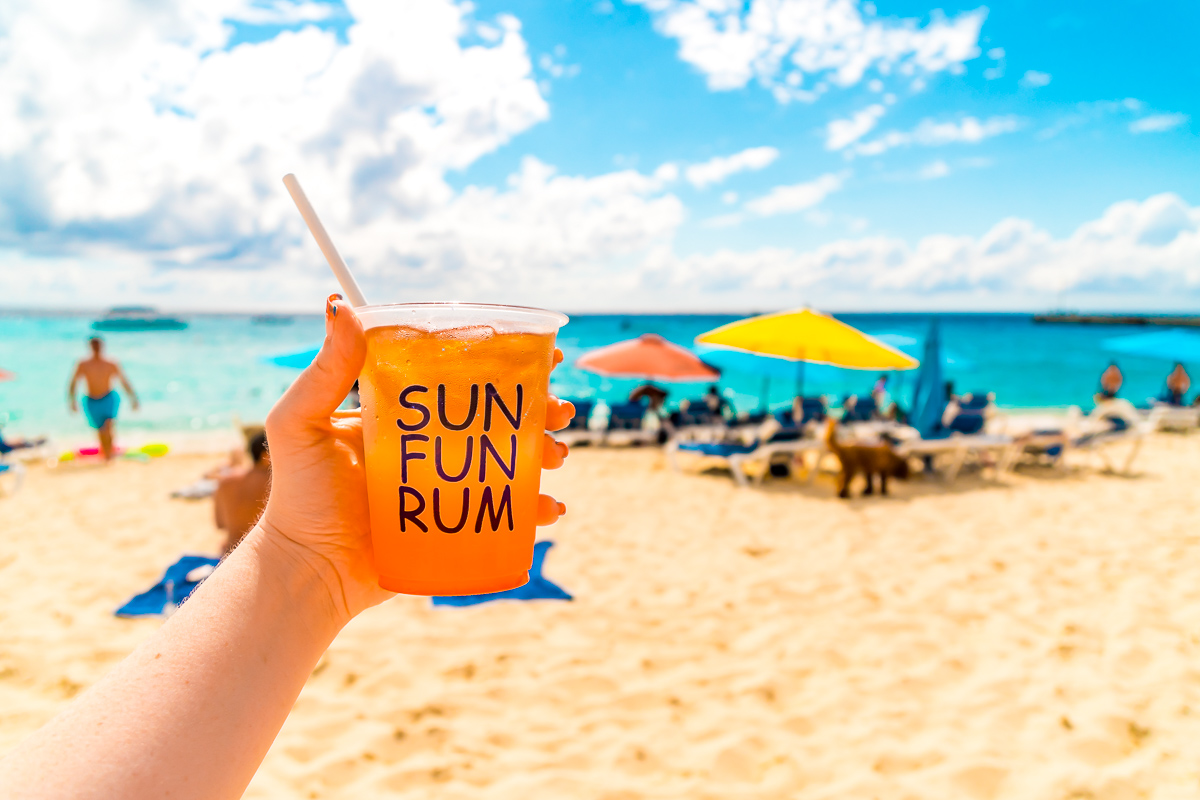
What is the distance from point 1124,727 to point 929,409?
23.3 feet

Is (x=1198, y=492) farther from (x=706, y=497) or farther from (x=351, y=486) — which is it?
(x=351, y=486)

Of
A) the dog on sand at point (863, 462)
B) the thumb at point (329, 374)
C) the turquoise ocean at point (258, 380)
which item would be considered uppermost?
the thumb at point (329, 374)

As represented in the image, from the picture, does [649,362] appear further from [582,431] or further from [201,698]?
[201,698]

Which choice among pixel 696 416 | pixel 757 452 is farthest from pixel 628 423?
pixel 757 452

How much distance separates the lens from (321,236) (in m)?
1.32

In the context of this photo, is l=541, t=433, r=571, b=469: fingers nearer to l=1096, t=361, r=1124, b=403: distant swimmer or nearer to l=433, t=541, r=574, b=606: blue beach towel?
l=433, t=541, r=574, b=606: blue beach towel

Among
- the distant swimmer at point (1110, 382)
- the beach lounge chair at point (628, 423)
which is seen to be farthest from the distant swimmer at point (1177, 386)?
the beach lounge chair at point (628, 423)

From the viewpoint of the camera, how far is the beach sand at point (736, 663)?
2.92 metres

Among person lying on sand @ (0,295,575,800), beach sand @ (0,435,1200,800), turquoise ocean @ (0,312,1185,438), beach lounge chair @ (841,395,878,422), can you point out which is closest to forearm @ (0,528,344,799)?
person lying on sand @ (0,295,575,800)

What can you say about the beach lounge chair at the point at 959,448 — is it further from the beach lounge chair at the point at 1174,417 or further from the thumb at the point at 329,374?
the thumb at the point at 329,374

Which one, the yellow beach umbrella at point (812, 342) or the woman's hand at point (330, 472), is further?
the yellow beach umbrella at point (812, 342)

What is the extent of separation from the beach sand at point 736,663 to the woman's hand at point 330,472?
1.89 m

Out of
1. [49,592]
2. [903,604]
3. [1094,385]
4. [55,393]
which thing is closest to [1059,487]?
[903,604]

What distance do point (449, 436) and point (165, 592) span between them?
464 centimetres
